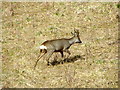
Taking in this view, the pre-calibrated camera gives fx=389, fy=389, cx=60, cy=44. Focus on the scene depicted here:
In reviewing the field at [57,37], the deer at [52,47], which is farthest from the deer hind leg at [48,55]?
the field at [57,37]

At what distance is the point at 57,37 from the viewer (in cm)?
1903

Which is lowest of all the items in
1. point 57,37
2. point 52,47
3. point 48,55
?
point 48,55

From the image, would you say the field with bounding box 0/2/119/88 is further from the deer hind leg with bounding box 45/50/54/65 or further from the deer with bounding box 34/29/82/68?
the deer with bounding box 34/29/82/68

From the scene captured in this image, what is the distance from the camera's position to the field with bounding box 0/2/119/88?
13828 millimetres

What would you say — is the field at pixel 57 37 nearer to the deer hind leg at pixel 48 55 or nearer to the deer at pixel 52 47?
the deer hind leg at pixel 48 55

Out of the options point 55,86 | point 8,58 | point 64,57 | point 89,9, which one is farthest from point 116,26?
point 55,86

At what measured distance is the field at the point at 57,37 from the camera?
1383 centimetres

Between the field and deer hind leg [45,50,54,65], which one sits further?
deer hind leg [45,50,54,65]

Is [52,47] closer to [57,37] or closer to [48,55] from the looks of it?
[48,55]

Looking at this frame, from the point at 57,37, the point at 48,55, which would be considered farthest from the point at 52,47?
the point at 57,37

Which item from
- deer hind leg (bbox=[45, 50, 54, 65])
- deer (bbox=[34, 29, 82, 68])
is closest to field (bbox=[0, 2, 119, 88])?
deer hind leg (bbox=[45, 50, 54, 65])

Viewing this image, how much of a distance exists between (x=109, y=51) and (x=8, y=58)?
432 cm

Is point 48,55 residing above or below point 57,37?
below

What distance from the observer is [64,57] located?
1623 centimetres
